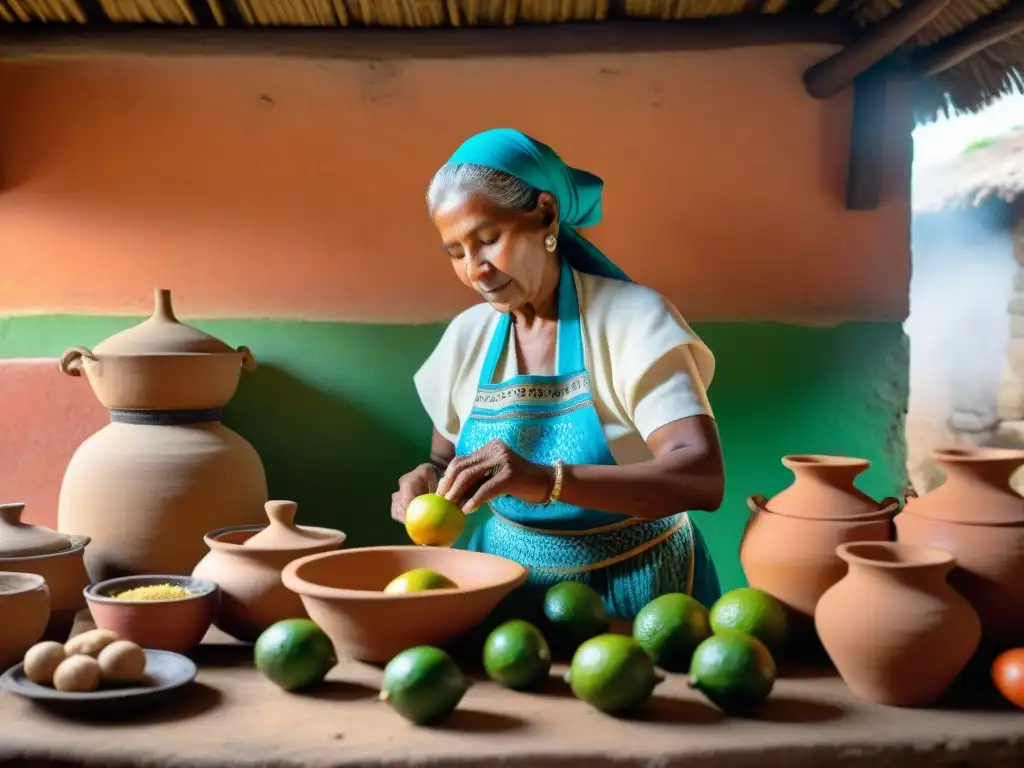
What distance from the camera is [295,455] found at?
2.97 metres

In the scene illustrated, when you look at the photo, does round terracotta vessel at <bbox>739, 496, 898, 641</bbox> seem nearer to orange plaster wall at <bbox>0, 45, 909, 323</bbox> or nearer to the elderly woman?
the elderly woman

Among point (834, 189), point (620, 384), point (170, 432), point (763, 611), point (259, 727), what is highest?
point (834, 189)

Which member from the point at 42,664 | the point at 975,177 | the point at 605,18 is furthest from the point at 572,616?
the point at 975,177

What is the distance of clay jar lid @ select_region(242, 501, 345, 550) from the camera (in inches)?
65.6

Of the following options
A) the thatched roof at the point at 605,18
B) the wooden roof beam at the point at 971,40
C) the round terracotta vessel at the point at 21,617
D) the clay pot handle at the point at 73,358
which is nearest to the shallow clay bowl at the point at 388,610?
the round terracotta vessel at the point at 21,617

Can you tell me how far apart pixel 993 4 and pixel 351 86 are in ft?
6.62

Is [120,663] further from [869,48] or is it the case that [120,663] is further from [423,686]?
[869,48]

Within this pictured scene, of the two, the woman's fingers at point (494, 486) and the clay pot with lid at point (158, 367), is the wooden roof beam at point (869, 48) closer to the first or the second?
the woman's fingers at point (494, 486)

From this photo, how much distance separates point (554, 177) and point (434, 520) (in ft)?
2.55

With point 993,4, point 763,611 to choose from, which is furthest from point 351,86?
point 763,611

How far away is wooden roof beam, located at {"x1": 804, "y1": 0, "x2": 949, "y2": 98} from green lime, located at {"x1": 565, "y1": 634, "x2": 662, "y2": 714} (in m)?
2.01

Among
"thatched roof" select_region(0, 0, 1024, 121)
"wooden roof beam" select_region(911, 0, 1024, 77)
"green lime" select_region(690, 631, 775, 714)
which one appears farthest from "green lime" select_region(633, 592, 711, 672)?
"wooden roof beam" select_region(911, 0, 1024, 77)

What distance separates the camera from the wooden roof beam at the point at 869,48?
95.7 inches

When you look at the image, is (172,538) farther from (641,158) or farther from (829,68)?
(829,68)
